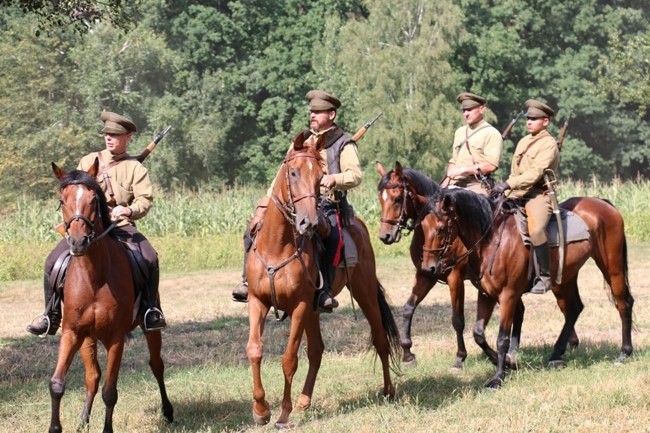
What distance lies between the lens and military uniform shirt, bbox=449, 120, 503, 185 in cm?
1314

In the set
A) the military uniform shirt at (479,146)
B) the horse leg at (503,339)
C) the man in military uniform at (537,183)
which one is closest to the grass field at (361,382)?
the horse leg at (503,339)

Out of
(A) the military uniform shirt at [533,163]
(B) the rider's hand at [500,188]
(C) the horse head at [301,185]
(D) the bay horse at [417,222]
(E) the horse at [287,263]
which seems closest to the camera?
(C) the horse head at [301,185]

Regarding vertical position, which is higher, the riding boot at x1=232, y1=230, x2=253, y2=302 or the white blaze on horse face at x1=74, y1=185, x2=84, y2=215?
the white blaze on horse face at x1=74, y1=185, x2=84, y2=215

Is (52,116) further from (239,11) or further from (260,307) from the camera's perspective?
(260,307)

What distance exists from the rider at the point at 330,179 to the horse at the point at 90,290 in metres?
1.27

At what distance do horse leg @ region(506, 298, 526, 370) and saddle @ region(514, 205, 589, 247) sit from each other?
93 centimetres

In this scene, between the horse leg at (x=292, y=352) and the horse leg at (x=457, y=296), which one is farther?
the horse leg at (x=457, y=296)

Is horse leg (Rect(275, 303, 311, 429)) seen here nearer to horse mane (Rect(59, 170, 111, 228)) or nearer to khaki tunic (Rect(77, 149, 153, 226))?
khaki tunic (Rect(77, 149, 153, 226))

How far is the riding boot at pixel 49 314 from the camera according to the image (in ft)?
31.0

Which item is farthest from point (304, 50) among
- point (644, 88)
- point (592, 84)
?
point (644, 88)

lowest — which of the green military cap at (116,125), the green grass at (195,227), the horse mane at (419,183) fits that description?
the green grass at (195,227)

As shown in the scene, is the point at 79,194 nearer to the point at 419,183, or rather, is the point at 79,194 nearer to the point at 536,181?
the point at 419,183

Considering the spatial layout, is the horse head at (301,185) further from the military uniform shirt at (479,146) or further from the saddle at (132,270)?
the military uniform shirt at (479,146)

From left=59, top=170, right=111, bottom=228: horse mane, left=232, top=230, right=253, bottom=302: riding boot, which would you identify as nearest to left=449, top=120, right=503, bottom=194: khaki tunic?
left=232, top=230, right=253, bottom=302: riding boot
